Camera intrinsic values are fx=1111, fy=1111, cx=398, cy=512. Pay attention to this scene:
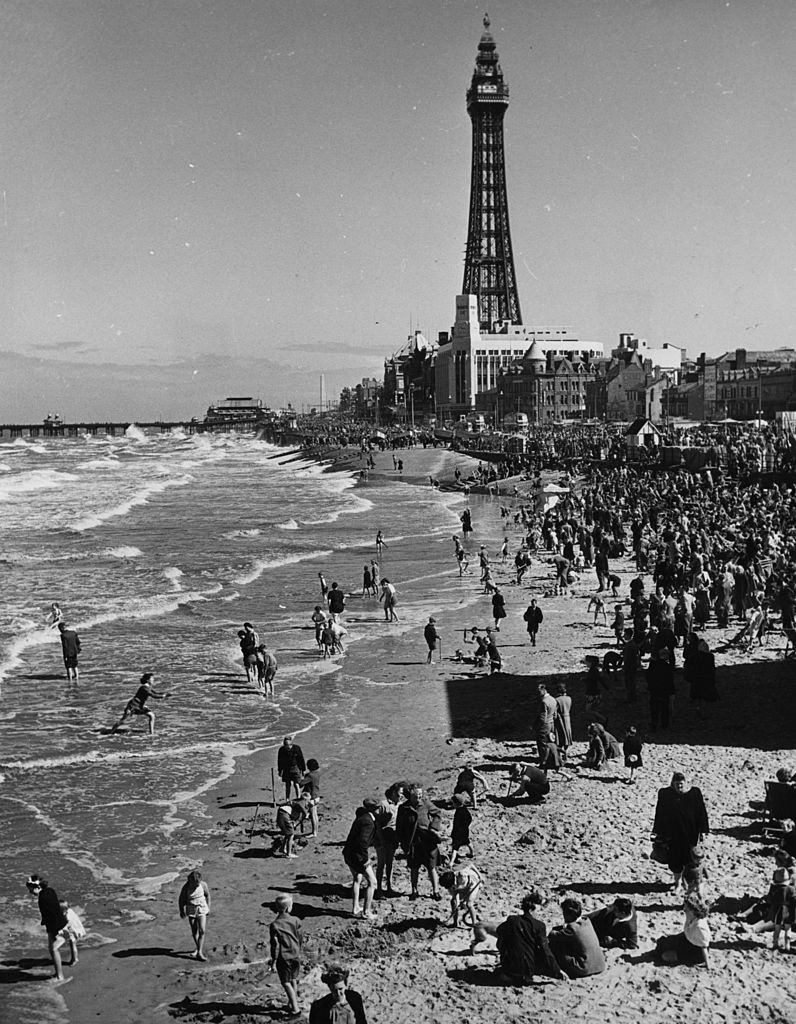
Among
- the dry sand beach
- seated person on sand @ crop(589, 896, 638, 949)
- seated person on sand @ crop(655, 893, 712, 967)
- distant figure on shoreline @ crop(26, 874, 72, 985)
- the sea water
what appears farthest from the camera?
the sea water

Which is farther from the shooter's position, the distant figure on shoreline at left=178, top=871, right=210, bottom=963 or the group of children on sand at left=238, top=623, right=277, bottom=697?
the group of children on sand at left=238, top=623, right=277, bottom=697

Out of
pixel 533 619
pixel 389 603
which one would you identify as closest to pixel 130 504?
pixel 389 603

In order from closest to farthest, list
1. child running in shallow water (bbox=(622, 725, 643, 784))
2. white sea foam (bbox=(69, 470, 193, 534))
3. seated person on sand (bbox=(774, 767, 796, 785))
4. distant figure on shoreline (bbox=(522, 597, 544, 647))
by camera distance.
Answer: seated person on sand (bbox=(774, 767, 796, 785))
child running in shallow water (bbox=(622, 725, 643, 784))
distant figure on shoreline (bbox=(522, 597, 544, 647))
white sea foam (bbox=(69, 470, 193, 534))

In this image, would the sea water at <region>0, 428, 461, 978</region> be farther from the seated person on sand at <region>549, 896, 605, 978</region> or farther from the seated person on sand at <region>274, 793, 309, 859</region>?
the seated person on sand at <region>549, 896, 605, 978</region>

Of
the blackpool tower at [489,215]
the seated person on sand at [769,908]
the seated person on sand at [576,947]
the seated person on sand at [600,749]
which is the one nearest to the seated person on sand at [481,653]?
the seated person on sand at [600,749]

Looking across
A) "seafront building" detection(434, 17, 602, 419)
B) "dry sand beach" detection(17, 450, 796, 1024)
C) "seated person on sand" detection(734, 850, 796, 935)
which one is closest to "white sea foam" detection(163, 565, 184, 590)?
"dry sand beach" detection(17, 450, 796, 1024)

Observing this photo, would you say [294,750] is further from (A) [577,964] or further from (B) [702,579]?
(B) [702,579]
